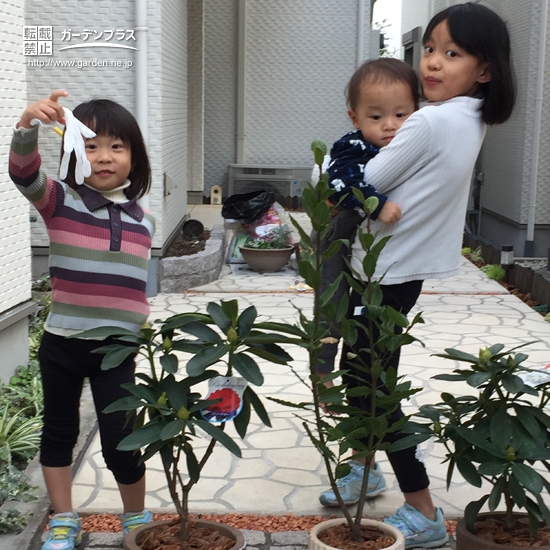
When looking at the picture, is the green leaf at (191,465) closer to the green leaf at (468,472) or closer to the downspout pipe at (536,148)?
the green leaf at (468,472)

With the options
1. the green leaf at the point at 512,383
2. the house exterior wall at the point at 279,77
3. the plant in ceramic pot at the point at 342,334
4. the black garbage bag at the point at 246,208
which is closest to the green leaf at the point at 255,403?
the plant in ceramic pot at the point at 342,334

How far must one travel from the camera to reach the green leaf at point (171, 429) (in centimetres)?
214

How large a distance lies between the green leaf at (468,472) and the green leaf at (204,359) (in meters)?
0.77

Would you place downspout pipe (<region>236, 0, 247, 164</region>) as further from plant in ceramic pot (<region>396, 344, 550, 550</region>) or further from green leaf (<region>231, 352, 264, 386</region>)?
green leaf (<region>231, 352, 264, 386</region>)

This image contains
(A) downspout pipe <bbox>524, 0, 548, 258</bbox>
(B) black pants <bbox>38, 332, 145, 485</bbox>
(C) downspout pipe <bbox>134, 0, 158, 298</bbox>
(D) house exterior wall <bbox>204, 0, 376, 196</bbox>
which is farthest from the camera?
(D) house exterior wall <bbox>204, 0, 376, 196</bbox>

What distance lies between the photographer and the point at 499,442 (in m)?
2.36

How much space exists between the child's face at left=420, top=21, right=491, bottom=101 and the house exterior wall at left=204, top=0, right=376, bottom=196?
1076 cm

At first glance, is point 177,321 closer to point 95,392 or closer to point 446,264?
point 95,392

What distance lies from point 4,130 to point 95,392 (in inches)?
86.1

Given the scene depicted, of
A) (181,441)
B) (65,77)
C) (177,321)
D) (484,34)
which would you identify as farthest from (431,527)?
(65,77)

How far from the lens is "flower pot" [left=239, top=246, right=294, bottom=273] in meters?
8.58

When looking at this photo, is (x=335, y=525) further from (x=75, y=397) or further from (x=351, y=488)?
(x=75, y=397)

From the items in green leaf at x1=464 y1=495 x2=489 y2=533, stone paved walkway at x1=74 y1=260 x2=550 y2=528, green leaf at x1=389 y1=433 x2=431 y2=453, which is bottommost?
stone paved walkway at x1=74 y1=260 x2=550 y2=528

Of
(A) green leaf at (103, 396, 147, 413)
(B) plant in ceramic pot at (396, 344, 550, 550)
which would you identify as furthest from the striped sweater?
(B) plant in ceramic pot at (396, 344, 550, 550)
